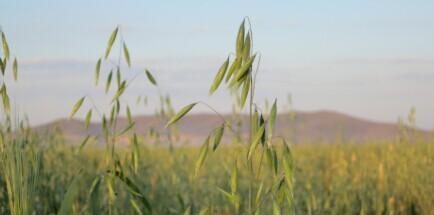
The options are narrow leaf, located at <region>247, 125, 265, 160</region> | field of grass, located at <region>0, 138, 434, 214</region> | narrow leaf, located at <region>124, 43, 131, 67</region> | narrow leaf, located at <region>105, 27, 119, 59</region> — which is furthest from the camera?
field of grass, located at <region>0, 138, 434, 214</region>

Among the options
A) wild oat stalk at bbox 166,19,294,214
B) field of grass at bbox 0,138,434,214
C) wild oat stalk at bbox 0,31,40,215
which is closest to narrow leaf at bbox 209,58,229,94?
wild oat stalk at bbox 166,19,294,214

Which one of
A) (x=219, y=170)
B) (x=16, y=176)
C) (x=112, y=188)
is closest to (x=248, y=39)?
(x=112, y=188)

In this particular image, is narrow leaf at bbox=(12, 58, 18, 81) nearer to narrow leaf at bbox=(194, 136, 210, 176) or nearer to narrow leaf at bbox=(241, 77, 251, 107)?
narrow leaf at bbox=(194, 136, 210, 176)

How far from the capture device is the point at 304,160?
598 centimetres

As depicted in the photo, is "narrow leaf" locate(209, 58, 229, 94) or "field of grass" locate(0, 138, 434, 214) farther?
"field of grass" locate(0, 138, 434, 214)

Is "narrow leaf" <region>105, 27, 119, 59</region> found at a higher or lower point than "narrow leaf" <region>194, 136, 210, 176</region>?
higher

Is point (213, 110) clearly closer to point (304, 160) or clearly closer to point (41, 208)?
point (41, 208)

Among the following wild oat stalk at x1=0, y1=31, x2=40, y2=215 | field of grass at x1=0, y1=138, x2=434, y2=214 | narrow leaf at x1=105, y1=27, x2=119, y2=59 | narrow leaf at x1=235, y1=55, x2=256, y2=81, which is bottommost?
field of grass at x1=0, y1=138, x2=434, y2=214

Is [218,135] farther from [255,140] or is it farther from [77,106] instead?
[77,106]

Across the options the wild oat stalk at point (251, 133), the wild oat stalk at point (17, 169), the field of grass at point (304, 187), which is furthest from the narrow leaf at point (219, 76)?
the field of grass at point (304, 187)

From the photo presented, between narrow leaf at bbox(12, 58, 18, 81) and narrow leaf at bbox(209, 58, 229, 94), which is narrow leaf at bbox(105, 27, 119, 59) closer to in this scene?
narrow leaf at bbox(12, 58, 18, 81)

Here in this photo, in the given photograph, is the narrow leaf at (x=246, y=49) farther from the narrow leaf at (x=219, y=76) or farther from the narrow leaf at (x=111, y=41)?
the narrow leaf at (x=111, y=41)

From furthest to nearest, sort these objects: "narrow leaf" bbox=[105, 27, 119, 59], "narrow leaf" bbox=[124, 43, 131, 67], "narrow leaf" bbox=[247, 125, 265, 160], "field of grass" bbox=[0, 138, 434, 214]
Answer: "field of grass" bbox=[0, 138, 434, 214] → "narrow leaf" bbox=[124, 43, 131, 67] → "narrow leaf" bbox=[105, 27, 119, 59] → "narrow leaf" bbox=[247, 125, 265, 160]

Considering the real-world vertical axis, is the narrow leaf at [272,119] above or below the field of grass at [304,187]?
above
